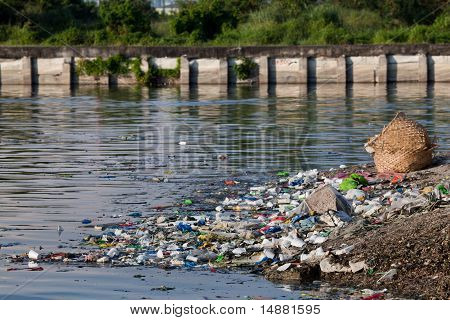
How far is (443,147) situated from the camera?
19297 millimetres

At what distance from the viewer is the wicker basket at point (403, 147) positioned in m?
14.9

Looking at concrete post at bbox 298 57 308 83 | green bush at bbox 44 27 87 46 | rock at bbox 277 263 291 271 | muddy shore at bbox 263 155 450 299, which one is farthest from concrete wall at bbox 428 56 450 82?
rock at bbox 277 263 291 271

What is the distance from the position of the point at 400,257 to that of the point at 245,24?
35.8 metres

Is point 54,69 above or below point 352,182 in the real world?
above

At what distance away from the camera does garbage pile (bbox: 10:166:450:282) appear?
10.4m

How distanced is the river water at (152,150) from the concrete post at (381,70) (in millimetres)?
738

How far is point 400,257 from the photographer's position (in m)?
9.52

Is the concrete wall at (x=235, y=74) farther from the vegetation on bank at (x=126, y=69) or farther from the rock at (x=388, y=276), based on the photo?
the rock at (x=388, y=276)

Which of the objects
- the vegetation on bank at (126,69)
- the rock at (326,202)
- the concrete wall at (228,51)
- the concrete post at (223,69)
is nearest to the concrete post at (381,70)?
the concrete wall at (228,51)

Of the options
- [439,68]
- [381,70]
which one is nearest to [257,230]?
[381,70]

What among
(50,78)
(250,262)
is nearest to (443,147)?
(250,262)

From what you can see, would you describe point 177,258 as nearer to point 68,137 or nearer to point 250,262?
point 250,262

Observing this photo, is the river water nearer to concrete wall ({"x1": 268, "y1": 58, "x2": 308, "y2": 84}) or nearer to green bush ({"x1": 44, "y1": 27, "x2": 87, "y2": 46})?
concrete wall ({"x1": 268, "y1": 58, "x2": 308, "y2": 84})

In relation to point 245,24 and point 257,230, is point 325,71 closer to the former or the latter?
point 245,24
